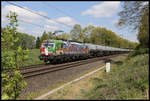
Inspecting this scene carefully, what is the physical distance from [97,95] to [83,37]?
62309mm

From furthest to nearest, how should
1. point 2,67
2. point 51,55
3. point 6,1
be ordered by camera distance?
1. point 51,55
2. point 6,1
3. point 2,67

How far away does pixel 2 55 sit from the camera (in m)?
3.40

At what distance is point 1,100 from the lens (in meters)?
3.17

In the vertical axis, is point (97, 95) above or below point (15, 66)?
below

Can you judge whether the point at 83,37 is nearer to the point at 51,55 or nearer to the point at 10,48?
the point at 51,55

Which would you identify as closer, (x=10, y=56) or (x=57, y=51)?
(x=10, y=56)

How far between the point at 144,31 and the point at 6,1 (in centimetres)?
1475

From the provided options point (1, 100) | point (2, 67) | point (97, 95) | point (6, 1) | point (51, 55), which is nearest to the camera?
point (1, 100)

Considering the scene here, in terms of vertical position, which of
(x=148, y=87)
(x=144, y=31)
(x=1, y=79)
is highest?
(x=144, y=31)

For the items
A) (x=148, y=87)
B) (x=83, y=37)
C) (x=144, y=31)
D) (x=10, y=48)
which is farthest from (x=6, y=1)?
(x=83, y=37)

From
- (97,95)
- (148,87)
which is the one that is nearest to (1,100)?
(97,95)

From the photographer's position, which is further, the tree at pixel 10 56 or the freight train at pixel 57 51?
the freight train at pixel 57 51

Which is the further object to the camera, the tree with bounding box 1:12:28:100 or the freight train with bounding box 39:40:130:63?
the freight train with bounding box 39:40:130:63

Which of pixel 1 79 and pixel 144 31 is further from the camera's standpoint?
pixel 144 31
